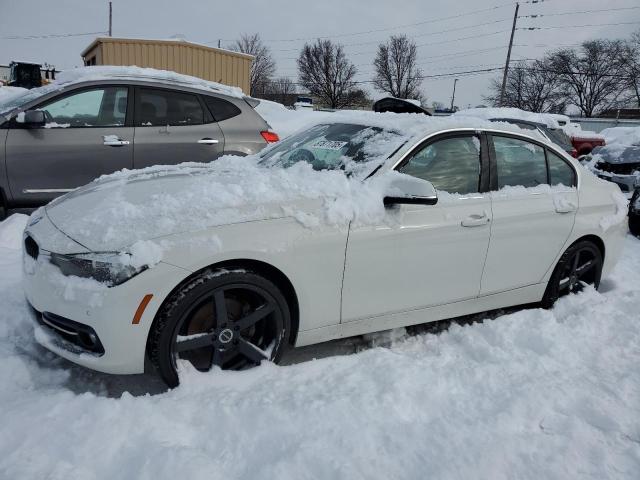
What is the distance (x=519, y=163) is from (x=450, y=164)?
0.71m


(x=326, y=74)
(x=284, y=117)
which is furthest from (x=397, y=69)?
(x=284, y=117)

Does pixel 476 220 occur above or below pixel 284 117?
below

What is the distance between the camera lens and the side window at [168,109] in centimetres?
555

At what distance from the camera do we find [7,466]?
6.30 feet

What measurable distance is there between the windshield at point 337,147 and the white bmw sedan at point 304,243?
0.05 ft

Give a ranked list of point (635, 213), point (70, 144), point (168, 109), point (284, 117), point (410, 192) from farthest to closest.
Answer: point (284, 117) → point (635, 213) → point (168, 109) → point (70, 144) → point (410, 192)

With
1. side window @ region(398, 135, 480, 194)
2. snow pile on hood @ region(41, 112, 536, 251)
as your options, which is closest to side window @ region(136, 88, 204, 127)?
snow pile on hood @ region(41, 112, 536, 251)

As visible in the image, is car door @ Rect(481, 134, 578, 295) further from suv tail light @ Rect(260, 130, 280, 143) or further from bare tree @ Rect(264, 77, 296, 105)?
bare tree @ Rect(264, 77, 296, 105)

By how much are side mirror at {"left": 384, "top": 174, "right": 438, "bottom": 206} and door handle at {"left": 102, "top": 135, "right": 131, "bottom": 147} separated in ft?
11.9

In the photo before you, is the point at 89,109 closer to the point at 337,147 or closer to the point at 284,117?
the point at 337,147

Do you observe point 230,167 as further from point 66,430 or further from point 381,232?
point 66,430

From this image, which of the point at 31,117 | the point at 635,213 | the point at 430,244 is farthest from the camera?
the point at 635,213

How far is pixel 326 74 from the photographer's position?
200 ft

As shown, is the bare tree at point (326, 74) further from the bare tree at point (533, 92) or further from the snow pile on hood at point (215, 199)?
the snow pile on hood at point (215, 199)
